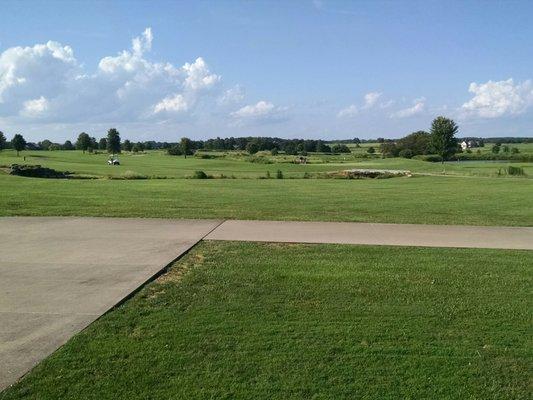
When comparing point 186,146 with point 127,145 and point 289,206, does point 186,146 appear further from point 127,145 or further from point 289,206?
point 289,206

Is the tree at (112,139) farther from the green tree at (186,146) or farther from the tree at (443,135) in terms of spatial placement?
the tree at (443,135)

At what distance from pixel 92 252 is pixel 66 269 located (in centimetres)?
126

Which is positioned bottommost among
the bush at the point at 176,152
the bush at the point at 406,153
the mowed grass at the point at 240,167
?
the mowed grass at the point at 240,167

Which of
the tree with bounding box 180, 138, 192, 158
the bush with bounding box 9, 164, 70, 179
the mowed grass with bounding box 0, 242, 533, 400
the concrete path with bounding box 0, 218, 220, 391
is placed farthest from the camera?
the tree with bounding box 180, 138, 192, 158

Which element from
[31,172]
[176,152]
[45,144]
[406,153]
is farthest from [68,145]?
[31,172]

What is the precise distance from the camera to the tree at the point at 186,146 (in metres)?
106

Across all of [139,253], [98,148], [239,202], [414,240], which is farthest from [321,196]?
[98,148]

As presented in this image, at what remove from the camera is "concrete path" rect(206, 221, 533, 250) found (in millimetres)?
10477

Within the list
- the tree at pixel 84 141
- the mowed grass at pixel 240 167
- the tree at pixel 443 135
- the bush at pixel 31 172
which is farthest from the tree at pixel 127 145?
the bush at pixel 31 172

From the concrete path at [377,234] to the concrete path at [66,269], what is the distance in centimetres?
91

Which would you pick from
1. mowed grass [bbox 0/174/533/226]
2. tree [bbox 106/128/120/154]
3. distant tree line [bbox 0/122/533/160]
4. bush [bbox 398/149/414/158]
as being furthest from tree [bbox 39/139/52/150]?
mowed grass [bbox 0/174/533/226]

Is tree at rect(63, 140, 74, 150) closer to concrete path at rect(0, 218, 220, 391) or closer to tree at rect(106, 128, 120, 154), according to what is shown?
tree at rect(106, 128, 120, 154)

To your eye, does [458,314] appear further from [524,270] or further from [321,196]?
[321,196]

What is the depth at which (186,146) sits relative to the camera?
10650 centimetres
